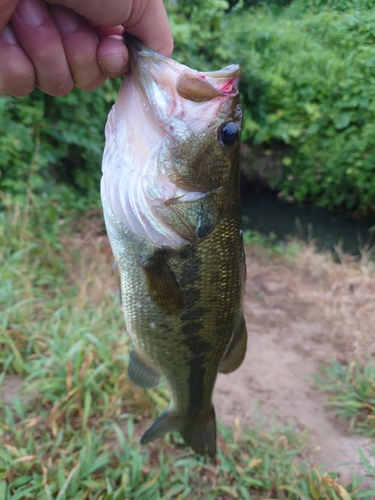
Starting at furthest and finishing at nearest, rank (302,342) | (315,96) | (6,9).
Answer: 1. (302,342)
2. (315,96)
3. (6,9)

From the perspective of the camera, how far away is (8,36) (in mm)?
1139

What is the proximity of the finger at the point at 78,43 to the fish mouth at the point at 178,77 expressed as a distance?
0.15m

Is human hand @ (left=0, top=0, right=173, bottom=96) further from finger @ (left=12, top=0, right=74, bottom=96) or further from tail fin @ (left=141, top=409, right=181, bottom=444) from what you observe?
tail fin @ (left=141, top=409, right=181, bottom=444)

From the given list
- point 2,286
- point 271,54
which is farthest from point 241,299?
point 2,286

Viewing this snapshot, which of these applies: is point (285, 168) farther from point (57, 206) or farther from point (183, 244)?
point (183, 244)

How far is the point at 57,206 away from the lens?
451 cm

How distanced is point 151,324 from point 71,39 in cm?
97

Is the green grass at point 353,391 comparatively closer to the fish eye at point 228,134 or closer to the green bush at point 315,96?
the green bush at point 315,96

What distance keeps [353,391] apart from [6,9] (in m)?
3.01

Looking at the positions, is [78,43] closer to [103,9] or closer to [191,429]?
[103,9]

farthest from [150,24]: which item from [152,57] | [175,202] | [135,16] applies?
[175,202]

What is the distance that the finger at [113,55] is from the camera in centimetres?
117

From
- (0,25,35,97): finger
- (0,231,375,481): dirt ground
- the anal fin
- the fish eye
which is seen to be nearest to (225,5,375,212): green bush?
the fish eye

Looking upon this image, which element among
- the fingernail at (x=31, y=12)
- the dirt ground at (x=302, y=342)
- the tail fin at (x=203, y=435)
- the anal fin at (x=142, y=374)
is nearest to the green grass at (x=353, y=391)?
the dirt ground at (x=302, y=342)
